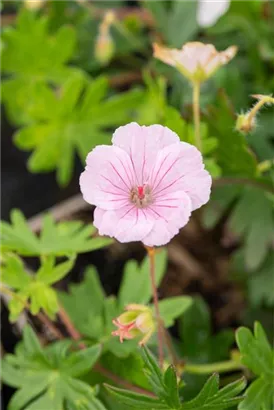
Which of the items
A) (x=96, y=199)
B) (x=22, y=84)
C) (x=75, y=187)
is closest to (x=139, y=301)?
(x=96, y=199)

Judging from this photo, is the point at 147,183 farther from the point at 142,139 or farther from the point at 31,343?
the point at 31,343

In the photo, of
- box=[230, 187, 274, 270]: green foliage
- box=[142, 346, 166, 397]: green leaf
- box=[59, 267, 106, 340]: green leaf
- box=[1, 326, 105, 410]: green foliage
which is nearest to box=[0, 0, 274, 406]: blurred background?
box=[230, 187, 274, 270]: green foliage

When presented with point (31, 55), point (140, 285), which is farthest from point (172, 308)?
point (31, 55)

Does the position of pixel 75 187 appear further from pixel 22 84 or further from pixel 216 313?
pixel 216 313

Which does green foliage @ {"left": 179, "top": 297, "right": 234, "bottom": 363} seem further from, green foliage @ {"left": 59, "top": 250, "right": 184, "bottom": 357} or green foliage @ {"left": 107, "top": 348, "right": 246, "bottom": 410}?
green foliage @ {"left": 107, "top": 348, "right": 246, "bottom": 410}

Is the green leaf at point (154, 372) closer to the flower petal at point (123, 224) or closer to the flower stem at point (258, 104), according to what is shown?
the flower petal at point (123, 224)
